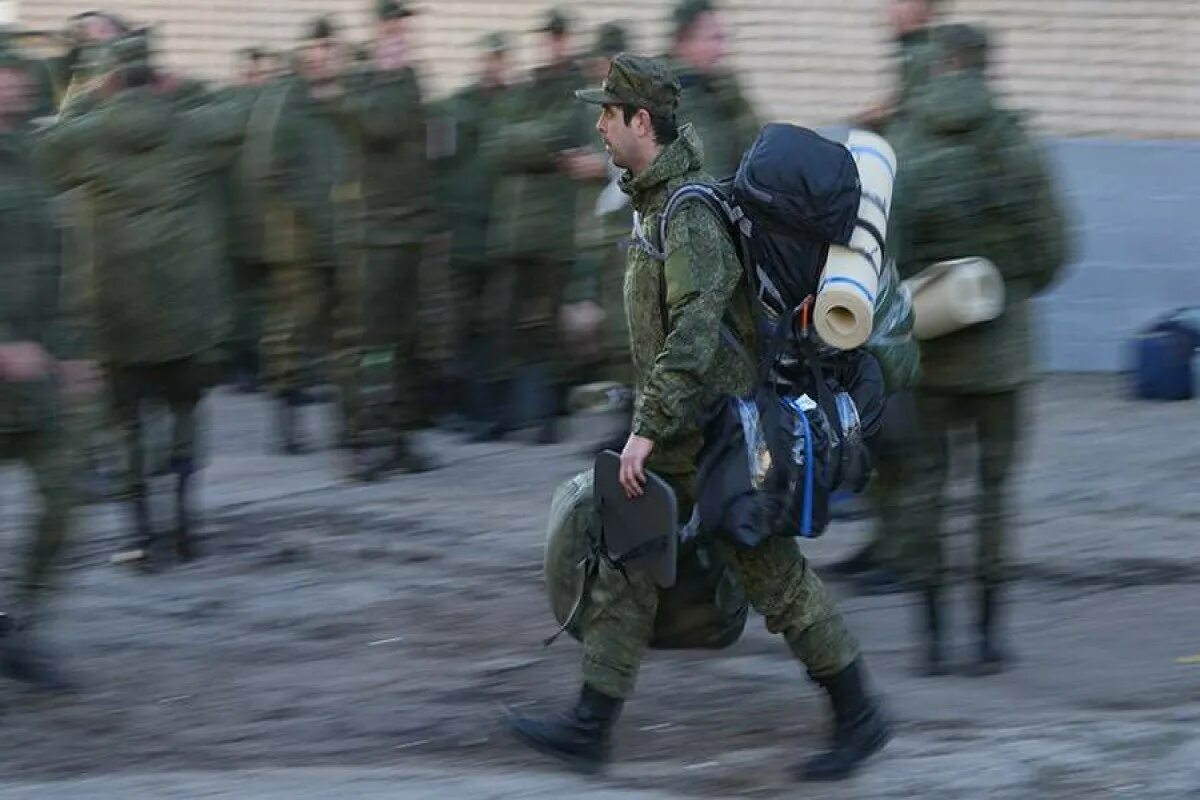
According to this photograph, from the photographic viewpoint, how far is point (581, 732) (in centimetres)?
623

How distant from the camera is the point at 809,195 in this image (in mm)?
5832

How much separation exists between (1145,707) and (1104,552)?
227cm

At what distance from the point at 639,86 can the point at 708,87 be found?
3.34m

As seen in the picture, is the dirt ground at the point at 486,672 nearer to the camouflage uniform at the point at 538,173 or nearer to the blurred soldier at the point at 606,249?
the blurred soldier at the point at 606,249

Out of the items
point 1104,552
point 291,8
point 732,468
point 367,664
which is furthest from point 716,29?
point 291,8

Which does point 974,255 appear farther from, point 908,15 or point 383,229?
point 383,229

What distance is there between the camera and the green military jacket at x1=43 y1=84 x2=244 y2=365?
861 centimetres

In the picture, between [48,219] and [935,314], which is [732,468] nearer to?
[935,314]

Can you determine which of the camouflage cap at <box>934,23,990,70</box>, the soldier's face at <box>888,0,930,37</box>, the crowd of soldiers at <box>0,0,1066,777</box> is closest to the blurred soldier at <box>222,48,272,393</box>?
the crowd of soldiers at <box>0,0,1066,777</box>

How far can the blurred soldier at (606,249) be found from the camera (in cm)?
988

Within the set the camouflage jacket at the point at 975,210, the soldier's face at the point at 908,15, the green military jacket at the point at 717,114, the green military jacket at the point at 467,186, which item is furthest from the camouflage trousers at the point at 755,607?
the green military jacket at the point at 467,186

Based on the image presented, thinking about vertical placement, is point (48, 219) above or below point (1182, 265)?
above

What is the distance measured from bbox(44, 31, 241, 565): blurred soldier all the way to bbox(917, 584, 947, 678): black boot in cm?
308

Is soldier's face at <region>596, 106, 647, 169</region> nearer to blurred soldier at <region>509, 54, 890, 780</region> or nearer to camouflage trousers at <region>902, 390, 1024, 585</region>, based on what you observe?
blurred soldier at <region>509, 54, 890, 780</region>
